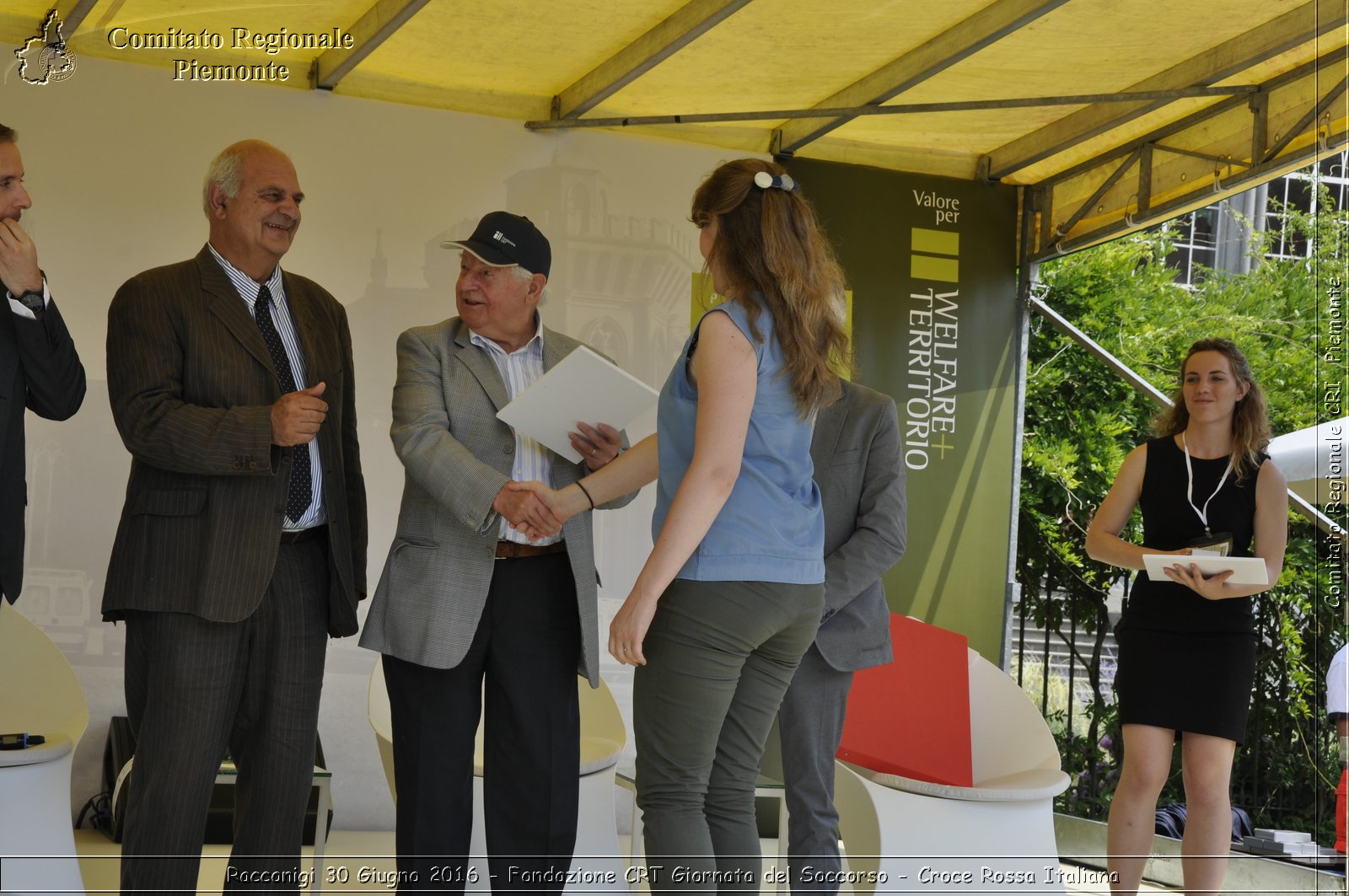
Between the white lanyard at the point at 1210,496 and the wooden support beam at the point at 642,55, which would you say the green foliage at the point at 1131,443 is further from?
the wooden support beam at the point at 642,55

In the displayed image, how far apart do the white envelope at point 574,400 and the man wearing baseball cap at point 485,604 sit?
5 cm

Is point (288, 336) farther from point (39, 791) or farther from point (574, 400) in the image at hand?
point (39, 791)

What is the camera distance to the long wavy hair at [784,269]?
229cm

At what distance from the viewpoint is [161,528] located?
9.01 feet

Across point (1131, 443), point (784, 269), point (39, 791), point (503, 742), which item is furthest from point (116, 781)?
point (1131, 443)

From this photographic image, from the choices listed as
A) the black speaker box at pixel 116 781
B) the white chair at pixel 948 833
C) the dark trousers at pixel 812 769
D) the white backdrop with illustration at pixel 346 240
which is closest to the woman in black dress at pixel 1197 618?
the white chair at pixel 948 833

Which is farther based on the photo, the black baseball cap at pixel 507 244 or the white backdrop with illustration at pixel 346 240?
the white backdrop with illustration at pixel 346 240

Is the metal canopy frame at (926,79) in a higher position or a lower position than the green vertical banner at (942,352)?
higher

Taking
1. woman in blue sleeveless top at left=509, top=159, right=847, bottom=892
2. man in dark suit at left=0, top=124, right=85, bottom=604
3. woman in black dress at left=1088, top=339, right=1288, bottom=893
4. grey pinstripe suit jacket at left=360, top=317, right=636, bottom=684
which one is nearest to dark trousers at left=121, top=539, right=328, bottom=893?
grey pinstripe suit jacket at left=360, top=317, right=636, bottom=684

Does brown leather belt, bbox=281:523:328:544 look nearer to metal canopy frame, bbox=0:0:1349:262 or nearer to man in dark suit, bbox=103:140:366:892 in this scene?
man in dark suit, bbox=103:140:366:892

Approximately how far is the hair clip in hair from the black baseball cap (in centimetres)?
72

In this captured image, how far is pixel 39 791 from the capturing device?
113 inches

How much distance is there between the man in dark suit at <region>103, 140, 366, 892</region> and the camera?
8.82 feet

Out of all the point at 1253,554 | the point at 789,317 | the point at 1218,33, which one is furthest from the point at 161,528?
the point at 1218,33
